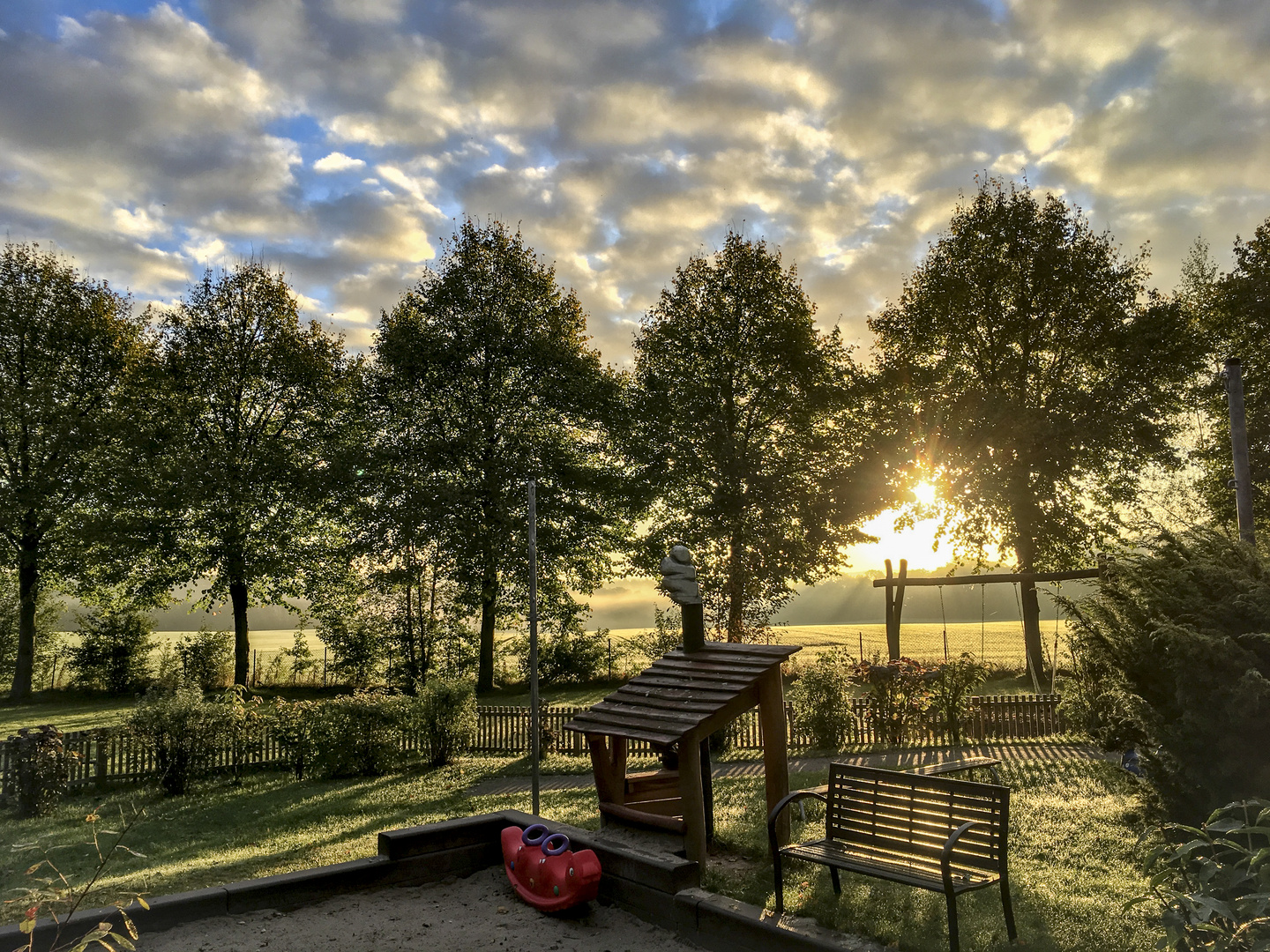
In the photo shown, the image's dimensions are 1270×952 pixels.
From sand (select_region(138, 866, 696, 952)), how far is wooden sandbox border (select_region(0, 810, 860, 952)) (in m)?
0.10

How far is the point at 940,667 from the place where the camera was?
1639cm

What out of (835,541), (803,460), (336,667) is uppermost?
(803,460)

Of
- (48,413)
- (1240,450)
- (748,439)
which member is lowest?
(1240,450)

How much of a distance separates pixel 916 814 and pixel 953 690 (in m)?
10.4

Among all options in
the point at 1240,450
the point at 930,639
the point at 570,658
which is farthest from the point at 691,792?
the point at 930,639

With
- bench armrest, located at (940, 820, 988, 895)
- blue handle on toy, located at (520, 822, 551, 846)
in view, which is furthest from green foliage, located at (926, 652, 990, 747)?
bench armrest, located at (940, 820, 988, 895)

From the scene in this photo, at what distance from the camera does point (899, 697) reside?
1557 cm

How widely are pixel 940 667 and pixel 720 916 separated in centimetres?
1174

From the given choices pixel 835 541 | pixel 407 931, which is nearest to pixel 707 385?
pixel 835 541

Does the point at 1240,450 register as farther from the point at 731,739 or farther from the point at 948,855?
the point at 731,739

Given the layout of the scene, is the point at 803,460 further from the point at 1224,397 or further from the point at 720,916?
the point at 720,916

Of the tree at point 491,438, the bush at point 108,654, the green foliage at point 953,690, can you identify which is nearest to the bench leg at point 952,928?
the green foliage at point 953,690

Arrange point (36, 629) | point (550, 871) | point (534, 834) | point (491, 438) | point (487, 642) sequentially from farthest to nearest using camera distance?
point (36, 629) → point (487, 642) → point (491, 438) → point (534, 834) → point (550, 871)

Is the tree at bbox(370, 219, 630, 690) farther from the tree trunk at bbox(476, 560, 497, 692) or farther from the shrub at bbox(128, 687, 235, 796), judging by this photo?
the shrub at bbox(128, 687, 235, 796)
